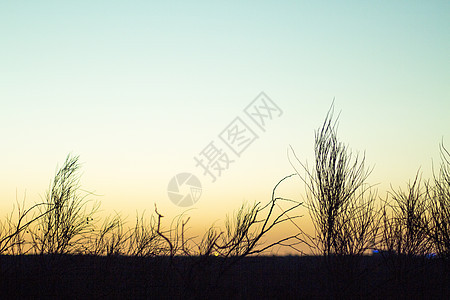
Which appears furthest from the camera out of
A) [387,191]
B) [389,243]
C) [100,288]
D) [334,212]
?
[387,191]

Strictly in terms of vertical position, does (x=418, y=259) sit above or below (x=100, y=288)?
above

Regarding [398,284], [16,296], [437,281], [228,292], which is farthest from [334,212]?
[228,292]

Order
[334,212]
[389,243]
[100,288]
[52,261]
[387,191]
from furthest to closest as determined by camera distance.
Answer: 1. [387,191]
2. [389,243]
3. [52,261]
4. [100,288]
5. [334,212]

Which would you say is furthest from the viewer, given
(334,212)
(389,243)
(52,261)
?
(389,243)

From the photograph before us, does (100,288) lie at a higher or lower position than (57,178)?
lower

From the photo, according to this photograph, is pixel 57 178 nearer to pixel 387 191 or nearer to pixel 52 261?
pixel 52 261

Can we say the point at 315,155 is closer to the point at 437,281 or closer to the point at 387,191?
the point at 387,191

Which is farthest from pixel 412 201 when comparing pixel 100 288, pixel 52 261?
pixel 52 261

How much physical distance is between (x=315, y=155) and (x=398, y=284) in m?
4.51

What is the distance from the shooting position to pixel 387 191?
11.8 meters

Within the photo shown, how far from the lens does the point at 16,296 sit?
326 inches

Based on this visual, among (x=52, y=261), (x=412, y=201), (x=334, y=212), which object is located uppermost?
(x=412, y=201)

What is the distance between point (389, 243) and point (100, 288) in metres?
7.45

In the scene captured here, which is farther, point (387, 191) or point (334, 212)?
point (387, 191)
